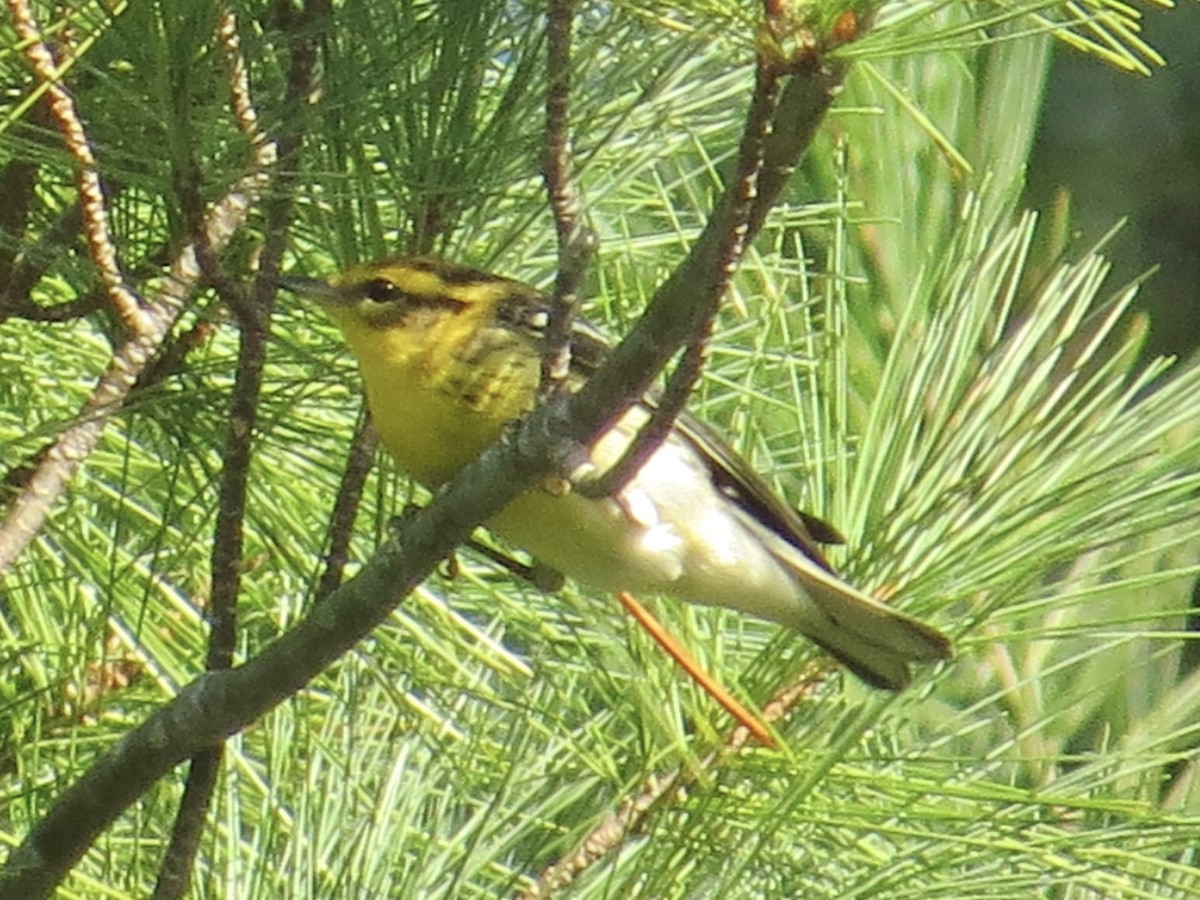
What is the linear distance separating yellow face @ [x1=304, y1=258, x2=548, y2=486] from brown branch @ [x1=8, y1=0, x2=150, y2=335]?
149mm

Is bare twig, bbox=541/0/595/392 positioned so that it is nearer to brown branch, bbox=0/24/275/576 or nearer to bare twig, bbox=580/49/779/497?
bare twig, bbox=580/49/779/497

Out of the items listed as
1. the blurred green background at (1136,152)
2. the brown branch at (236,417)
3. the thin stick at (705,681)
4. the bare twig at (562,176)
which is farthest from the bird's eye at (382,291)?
the blurred green background at (1136,152)

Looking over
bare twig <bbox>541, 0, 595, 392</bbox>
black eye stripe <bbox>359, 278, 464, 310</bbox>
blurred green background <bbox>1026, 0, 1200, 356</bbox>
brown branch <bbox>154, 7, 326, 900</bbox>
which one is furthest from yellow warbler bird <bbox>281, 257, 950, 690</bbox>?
blurred green background <bbox>1026, 0, 1200, 356</bbox>

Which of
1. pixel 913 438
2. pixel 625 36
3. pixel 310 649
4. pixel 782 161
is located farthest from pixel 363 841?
pixel 782 161

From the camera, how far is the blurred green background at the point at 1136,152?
385 centimetres

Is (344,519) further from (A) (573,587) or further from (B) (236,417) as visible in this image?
(A) (573,587)

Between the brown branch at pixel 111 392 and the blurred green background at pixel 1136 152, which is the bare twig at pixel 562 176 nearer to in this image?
the brown branch at pixel 111 392

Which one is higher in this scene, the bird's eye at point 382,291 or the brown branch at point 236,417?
the bird's eye at point 382,291

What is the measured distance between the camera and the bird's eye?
133cm

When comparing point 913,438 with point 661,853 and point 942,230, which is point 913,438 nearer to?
point 942,230

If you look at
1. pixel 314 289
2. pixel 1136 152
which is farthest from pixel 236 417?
pixel 1136 152

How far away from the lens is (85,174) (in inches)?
45.0

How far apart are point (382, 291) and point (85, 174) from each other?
23 cm

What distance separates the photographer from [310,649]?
1.11m
